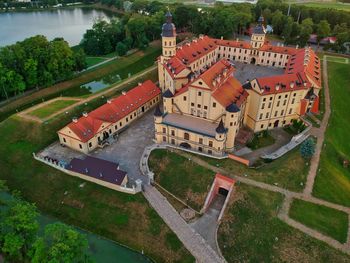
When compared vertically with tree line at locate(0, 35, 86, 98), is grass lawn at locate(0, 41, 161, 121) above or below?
below

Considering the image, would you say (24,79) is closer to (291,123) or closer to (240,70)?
(240,70)

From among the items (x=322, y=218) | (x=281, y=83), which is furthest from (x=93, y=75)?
(x=322, y=218)

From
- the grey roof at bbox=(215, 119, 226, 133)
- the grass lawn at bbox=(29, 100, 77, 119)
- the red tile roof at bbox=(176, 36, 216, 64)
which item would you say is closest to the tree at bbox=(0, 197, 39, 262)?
the grey roof at bbox=(215, 119, 226, 133)

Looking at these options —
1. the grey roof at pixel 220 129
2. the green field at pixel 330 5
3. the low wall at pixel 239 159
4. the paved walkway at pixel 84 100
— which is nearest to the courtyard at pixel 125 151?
Result: the paved walkway at pixel 84 100

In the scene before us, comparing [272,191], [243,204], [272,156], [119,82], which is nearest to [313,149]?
[272,156]

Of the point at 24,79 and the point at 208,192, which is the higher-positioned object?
the point at 24,79

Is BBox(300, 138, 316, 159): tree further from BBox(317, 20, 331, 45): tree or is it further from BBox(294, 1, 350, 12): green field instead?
BBox(294, 1, 350, 12): green field
